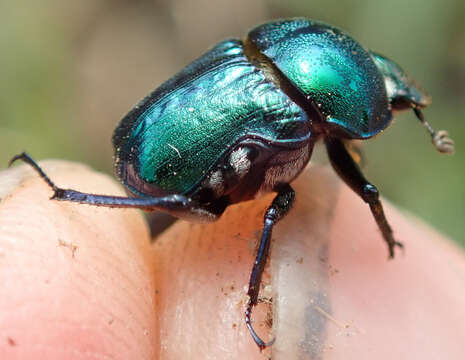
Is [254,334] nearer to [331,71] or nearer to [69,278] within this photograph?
[69,278]

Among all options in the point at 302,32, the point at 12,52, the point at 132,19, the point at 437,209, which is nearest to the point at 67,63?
the point at 12,52

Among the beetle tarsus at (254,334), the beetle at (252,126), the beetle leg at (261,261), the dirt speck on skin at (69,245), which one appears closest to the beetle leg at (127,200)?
the beetle at (252,126)

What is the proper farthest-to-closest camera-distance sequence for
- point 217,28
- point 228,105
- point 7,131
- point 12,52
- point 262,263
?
point 217,28 → point 12,52 → point 7,131 → point 228,105 → point 262,263

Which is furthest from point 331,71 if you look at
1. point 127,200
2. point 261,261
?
point 127,200

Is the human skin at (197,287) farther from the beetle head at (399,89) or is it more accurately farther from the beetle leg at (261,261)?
the beetle head at (399,89)

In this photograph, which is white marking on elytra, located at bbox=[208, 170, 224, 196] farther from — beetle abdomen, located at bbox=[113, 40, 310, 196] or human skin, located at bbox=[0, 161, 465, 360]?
human skin, located at bbox=[0, 161, 465, 360]

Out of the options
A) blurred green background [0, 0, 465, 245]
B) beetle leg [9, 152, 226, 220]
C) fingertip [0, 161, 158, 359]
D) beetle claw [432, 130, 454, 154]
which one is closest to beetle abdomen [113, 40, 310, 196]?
beetle leg [9, 152, 226, 220]

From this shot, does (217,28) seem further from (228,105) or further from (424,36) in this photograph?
(228,105)
